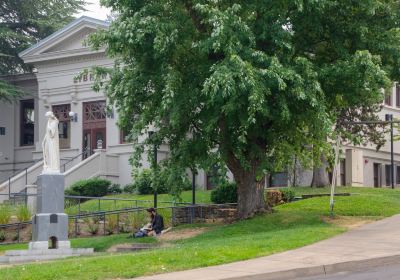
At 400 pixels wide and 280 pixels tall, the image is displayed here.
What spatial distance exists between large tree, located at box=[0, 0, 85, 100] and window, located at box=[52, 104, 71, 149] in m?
3.19

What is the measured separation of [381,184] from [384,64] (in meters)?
22.5

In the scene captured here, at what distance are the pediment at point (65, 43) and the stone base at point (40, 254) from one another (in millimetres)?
20909

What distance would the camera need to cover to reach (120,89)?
24.8m

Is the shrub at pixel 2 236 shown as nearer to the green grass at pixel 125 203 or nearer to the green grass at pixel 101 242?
the green grass at pixel 101 242

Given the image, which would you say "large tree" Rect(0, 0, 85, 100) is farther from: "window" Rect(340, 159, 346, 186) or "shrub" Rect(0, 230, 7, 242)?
"window" Rect(340, 159, 346, 186)

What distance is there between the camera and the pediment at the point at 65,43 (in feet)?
139

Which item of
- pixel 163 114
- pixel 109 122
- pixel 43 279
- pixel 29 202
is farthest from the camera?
pixel 109 122

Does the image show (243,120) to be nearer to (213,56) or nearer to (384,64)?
(213,56)

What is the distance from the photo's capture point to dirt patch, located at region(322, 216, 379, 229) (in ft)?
77.6

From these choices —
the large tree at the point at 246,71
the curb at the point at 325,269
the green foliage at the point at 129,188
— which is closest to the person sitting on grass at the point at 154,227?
the large tree at the point at 246,71

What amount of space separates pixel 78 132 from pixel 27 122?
6.15 metres

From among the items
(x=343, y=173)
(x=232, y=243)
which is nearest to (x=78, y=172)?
(x=343, y=173)

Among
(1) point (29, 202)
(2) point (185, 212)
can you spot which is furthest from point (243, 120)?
(1) point (29, 202)

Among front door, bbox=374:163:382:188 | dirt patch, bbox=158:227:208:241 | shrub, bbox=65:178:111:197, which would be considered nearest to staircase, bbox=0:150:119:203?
shrub, bbox=65:178:111:197
